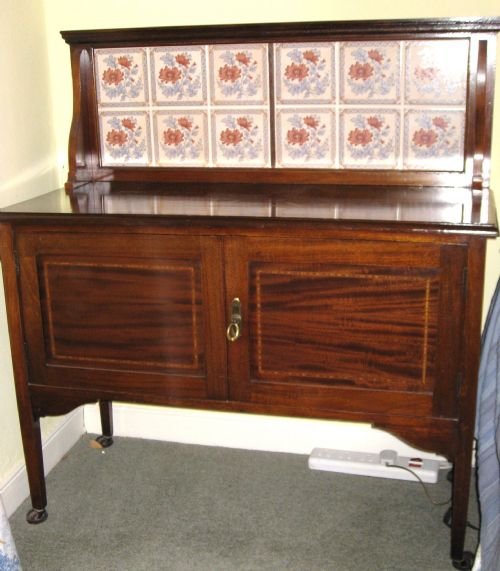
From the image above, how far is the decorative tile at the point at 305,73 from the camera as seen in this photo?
5.85ft

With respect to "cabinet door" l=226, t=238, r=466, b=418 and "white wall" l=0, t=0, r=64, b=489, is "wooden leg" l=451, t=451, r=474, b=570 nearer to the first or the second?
"cabinet door" l=226, t=238, r=466, b=418

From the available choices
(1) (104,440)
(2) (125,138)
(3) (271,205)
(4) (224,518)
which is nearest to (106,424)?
(1) (104,440)

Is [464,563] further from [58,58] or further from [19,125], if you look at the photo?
[58,58]

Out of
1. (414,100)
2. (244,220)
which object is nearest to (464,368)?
(244,220)

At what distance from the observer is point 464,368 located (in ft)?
4.72

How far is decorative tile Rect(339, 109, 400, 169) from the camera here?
1.79m

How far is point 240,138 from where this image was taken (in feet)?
6.14

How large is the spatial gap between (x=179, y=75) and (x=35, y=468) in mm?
1037

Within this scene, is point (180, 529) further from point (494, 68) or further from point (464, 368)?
point (494, 68)

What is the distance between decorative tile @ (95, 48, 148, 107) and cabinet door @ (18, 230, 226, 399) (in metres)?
0.53

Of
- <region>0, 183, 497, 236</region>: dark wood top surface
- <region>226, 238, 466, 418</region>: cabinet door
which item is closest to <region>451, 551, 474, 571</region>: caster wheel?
<region>226, 238, 466, 418</region>: cabinet door

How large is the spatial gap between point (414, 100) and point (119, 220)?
778mm

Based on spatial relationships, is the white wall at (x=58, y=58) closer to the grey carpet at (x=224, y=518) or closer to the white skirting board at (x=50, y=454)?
the white skirting board at (x=50, y=454)

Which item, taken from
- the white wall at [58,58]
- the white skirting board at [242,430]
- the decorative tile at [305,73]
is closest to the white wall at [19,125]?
the white wall at [58,58]
